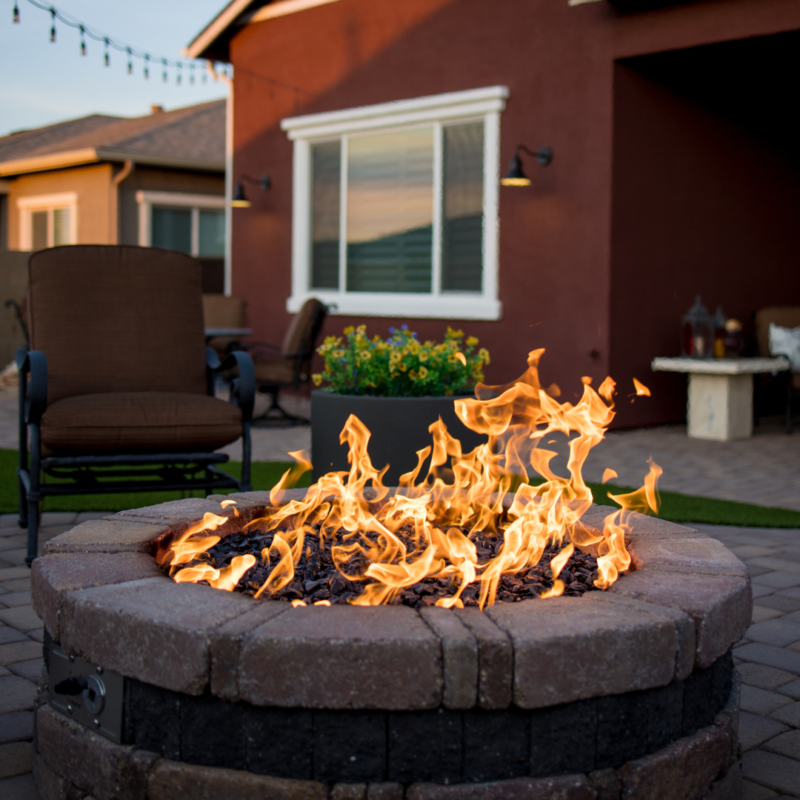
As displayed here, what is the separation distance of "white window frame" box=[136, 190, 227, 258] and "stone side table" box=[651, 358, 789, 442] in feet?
Answer: 30.7

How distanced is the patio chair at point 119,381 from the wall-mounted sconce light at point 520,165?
363 cm

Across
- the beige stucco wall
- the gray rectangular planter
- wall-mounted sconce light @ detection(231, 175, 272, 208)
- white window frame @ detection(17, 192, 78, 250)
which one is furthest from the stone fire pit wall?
white window frame @ detection(17, 192, 78, 250)

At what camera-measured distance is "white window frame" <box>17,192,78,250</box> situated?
14.8 metres

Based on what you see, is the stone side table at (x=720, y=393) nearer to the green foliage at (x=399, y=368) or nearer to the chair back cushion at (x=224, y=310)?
the green foliage at (x=399, y=368)

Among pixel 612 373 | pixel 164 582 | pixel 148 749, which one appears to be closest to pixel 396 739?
pixel 148 749

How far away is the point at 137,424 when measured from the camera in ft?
11.6

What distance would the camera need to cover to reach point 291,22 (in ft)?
30.9

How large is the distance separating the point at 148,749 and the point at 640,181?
669cm

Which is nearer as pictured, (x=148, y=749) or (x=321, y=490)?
(x=148, y=749)

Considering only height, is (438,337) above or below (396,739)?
above

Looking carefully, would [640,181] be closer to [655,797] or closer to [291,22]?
[291,22]

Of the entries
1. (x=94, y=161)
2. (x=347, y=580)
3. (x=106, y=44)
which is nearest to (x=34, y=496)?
(x=347, y=580)

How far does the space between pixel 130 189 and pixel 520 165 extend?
8.80 metres

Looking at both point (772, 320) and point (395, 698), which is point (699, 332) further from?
point (395, 698)
